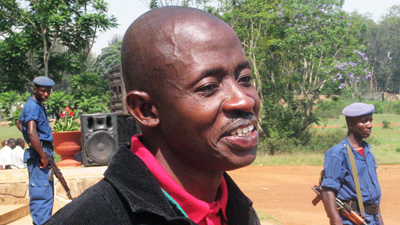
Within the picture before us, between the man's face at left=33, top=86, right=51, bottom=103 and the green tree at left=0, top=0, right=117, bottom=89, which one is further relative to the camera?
the green tree at left=0, top=0, right=117, bottom=89

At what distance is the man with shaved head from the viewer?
1.34 m

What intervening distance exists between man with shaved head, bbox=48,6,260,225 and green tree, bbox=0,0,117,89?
42.0ft

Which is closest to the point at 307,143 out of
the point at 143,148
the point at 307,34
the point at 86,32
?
the point at 307,34

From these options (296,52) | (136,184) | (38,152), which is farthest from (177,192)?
(296,52)

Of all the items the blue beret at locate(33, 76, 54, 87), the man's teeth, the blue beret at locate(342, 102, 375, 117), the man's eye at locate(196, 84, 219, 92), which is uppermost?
the man's eye at locate(196, 84, 219, 92)

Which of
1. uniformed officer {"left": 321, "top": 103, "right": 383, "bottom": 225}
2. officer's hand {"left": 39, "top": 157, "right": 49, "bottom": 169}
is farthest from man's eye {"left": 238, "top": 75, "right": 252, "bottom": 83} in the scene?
officer's hand {"left": 39, "top": 157, "right": 49, "bottom": 169}

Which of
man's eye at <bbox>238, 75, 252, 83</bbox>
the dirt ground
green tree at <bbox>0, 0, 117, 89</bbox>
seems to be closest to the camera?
man's eye at <bbox>238, 75, 252, 83</bbox>

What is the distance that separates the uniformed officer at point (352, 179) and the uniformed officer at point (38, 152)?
10.2 ft

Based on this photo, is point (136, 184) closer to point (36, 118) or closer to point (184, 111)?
point (184, 111)

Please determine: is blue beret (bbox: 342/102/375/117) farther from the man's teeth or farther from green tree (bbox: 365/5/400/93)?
green tree (bbox: 365/5/400/93)

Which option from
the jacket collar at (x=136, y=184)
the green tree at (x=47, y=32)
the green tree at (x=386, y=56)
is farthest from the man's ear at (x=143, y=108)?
the green tree at (x=386, y=56)

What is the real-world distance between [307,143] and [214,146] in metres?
18.3

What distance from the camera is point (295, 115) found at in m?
19.3

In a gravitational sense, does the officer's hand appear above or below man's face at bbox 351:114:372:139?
below
